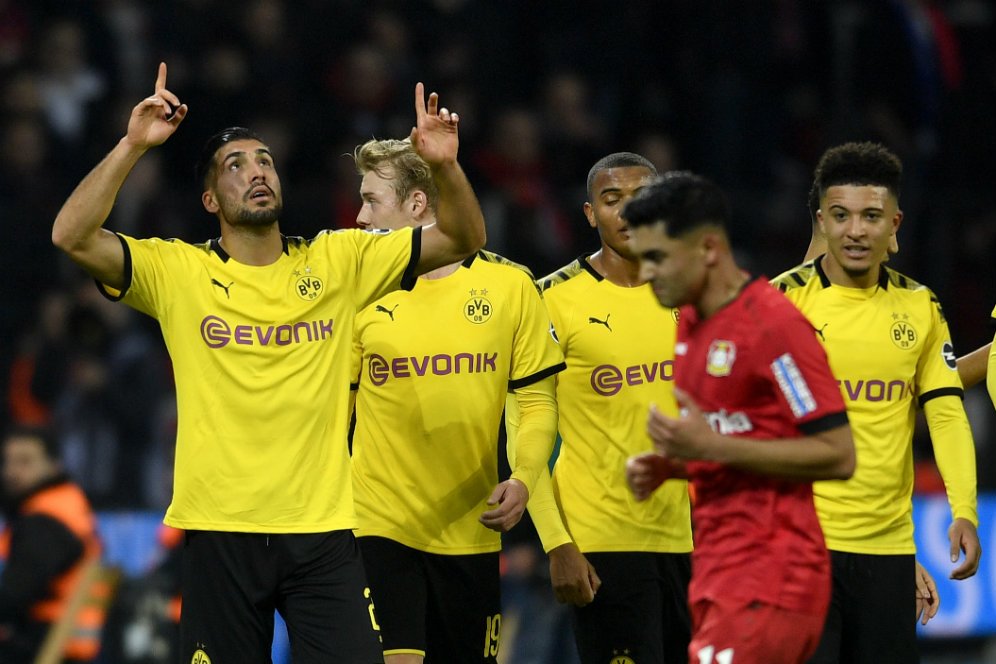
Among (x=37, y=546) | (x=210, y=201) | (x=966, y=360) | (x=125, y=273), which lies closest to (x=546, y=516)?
(x=210, y=201)

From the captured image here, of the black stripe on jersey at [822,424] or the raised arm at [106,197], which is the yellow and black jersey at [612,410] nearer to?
the raised arm at [106,197]

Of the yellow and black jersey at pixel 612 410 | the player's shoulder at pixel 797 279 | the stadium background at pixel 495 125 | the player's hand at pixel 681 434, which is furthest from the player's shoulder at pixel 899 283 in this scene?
the stadium background at pixel 495 125

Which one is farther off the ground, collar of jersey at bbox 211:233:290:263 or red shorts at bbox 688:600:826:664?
collar of jersey at bbox 211:233:290:263

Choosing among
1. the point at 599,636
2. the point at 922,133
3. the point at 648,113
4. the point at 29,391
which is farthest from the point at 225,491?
the point at 922,133

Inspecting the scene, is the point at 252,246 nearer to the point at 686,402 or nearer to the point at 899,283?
the point at 686,402

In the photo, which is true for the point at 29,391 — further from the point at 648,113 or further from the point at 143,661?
the point at 648,113

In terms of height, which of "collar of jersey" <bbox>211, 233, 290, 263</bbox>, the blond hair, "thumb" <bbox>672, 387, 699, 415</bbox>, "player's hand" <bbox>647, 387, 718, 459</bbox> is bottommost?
"player's hand" <bbox>647, 387, 718, 459</bbox>

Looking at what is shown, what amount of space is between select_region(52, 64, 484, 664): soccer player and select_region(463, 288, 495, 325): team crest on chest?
81 cm

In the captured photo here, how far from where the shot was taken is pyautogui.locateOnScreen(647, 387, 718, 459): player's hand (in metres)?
4.57

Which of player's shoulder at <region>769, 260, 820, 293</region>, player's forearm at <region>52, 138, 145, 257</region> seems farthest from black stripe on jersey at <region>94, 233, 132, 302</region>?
player's shoulder at <region>769, 260, 820, 293</region>

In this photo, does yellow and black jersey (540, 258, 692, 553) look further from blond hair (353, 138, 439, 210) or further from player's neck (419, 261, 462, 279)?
blond hair (353, 138, 439, 210)

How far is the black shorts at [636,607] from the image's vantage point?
6836 mm

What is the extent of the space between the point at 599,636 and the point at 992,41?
9.95 m

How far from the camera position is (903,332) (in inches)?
259
